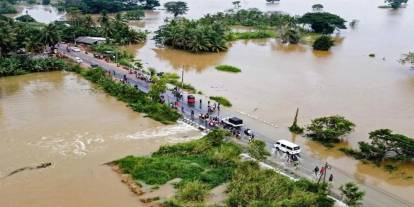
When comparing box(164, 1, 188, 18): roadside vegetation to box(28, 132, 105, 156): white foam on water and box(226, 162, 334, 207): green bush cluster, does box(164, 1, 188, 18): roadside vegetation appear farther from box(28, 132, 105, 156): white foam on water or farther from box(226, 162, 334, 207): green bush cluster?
box(226, 162, 334, 207): green bush cluster

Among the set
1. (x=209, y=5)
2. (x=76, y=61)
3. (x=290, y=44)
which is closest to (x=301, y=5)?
(x=209, y=5)

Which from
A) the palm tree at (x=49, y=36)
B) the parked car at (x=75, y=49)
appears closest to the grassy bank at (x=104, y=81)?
the palm tree at (x=49, y=36)

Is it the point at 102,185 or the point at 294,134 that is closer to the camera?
the point at 102,185

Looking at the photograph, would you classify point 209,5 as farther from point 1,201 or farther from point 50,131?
point 1,201

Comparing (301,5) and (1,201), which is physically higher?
(301,5)

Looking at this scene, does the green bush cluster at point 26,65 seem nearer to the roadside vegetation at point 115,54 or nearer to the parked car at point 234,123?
the roadside vegetation at point 115,54

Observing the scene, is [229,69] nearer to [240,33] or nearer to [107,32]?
[107,32]

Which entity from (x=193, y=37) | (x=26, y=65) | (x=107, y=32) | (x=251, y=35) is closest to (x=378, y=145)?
(x=193, y=37)

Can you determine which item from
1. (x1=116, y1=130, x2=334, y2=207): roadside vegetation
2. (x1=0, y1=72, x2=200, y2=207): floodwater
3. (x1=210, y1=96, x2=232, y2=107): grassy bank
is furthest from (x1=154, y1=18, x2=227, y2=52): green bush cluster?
(x1=116, y1=130, x2=334, y2=207): roadside vegetation
